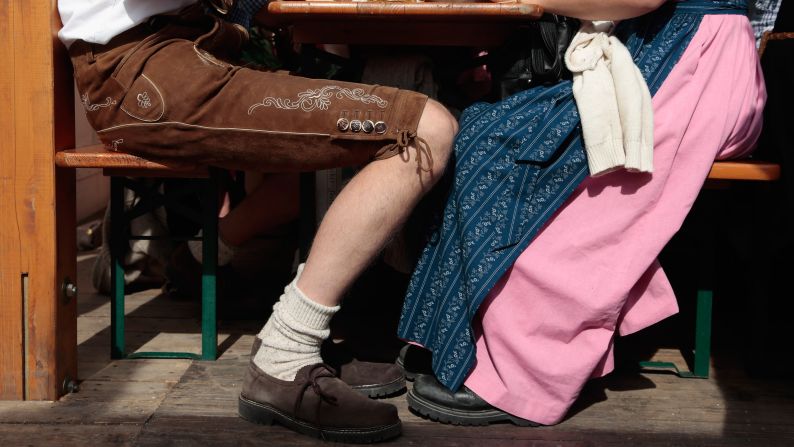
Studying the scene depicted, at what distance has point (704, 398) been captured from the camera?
2.77 meters

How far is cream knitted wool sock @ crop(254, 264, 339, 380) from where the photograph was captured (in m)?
2.50

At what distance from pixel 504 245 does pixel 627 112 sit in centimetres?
48

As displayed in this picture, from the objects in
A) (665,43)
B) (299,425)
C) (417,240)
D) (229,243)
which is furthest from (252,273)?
(665,43)

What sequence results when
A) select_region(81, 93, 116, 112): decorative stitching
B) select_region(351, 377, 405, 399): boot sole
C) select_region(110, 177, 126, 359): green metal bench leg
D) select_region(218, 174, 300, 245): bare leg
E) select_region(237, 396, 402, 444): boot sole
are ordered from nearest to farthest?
1. select_region(237, 396, 402, 444): boot sole
2. select_region(81, 93, 116, 112): decorative stitching
3. select_region(351, 377, 405, 399): boot sole
4. select_region(110, 177, 126, 359): green metal bench leg
5. select_region(218, 174, 300, 245): bare leg

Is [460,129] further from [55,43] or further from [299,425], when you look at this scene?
[55,43]

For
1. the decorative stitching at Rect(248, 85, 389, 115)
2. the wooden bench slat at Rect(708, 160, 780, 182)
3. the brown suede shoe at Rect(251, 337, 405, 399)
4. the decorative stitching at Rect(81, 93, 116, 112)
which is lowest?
the brown suede shoe at Rect(251, 337, 405, 399)

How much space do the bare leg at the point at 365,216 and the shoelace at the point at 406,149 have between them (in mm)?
11

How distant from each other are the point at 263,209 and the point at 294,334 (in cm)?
97

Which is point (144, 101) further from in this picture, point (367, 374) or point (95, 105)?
point (367, 374)

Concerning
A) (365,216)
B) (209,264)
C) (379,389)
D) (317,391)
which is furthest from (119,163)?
(379,389)

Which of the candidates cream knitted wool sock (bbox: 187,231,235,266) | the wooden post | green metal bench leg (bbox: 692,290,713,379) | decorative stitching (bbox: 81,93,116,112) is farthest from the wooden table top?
green metal bench leg (bbox: 692,290,713,379)

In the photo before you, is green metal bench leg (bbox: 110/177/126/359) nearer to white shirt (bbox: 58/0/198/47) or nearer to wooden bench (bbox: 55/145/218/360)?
wooden bench (bbox: 55/145/218/360)

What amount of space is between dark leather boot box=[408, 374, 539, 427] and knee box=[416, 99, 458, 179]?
593mm

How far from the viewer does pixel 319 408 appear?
8.00ft
